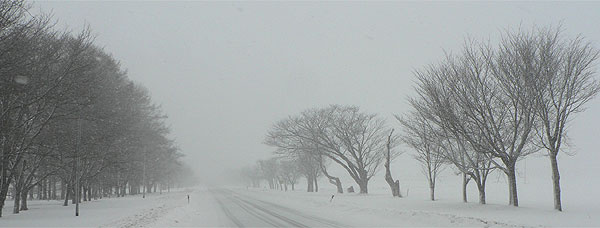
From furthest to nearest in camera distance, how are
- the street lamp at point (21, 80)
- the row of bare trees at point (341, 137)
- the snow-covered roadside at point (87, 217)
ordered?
the row of bare trees at point (341, 137) → the snow-covered roadside at point (87, 217) → the street lamp at point (21, 80)

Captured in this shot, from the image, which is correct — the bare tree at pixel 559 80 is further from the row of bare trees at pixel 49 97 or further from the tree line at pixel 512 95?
the row of bare trees at pixel 49 97

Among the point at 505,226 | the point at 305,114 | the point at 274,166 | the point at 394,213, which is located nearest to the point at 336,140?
the point at 305,114

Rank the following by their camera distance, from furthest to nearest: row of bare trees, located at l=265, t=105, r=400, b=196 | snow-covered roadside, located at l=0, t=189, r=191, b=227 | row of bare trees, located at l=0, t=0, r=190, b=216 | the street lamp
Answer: row of bare trees, located at l=265, t=105, r=400, b=196, snow-covered roadside, located at l=0, t=189, r=191, b=227, the street lamp, row of bare trees, located at l=0, t=0, r=190, b=216

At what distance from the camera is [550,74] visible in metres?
17.2

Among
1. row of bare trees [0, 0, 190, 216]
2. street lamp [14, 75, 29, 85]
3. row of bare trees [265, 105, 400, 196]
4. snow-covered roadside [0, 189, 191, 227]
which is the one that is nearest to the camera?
row of bare trees [0, 0, 190, 216]

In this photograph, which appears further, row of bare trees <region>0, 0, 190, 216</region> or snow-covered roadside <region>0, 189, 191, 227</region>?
snow-covered roadside <region>0, 189, 191, 227</region>

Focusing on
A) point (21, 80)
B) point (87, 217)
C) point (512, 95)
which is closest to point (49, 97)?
point (21, 80)

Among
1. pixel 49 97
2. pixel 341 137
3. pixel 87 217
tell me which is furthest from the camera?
pixel 341 137

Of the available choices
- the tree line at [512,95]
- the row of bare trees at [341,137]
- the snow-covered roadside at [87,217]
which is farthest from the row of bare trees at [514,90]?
the row of bare trees at [341,137]

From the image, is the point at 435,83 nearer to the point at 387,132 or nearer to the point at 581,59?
the point at 581,59

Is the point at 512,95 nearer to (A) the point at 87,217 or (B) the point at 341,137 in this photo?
(A) the point at 87,217

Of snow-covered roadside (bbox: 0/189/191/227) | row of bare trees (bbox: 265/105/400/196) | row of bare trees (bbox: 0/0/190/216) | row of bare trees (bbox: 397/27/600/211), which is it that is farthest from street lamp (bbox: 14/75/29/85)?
row of bare trees (bbox: 265/105/400/196)

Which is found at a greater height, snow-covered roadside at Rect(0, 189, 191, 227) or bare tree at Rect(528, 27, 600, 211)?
bare tree at Rect(528, 27, 600, 211)

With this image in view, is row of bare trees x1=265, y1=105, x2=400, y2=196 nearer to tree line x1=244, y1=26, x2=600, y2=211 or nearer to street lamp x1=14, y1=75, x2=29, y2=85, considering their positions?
tree line x1=244, y1=26, x2=600, y2=211
